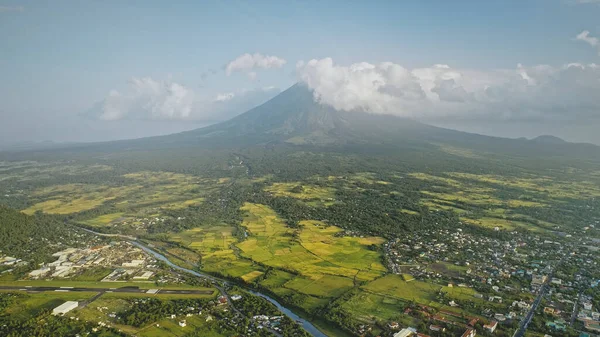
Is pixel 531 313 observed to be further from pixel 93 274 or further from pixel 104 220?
pixel 104 220

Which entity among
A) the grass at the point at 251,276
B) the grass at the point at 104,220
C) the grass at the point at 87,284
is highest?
the grass at the point at 104,220

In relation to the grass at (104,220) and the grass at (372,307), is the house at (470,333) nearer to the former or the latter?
the grass at (372,307)

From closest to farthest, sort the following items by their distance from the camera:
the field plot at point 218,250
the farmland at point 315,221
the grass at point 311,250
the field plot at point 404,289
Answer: the field plot at point 404,289
the farmland at point 315,221
the field plot at point 218,250
the grass at point 311,250

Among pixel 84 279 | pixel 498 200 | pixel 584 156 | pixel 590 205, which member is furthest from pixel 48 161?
pixel 584 156

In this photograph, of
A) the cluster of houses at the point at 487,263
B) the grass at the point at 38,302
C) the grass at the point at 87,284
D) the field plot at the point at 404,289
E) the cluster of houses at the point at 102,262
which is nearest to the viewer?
the grass at the point at 38,302

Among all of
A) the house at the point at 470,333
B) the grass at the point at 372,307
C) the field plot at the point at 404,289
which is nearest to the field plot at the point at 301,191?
the field plot at the point at 404,289

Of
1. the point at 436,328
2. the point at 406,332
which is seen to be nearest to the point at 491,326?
the point at 436,328

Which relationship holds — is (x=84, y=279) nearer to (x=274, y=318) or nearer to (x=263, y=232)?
(x=274, y=318)
